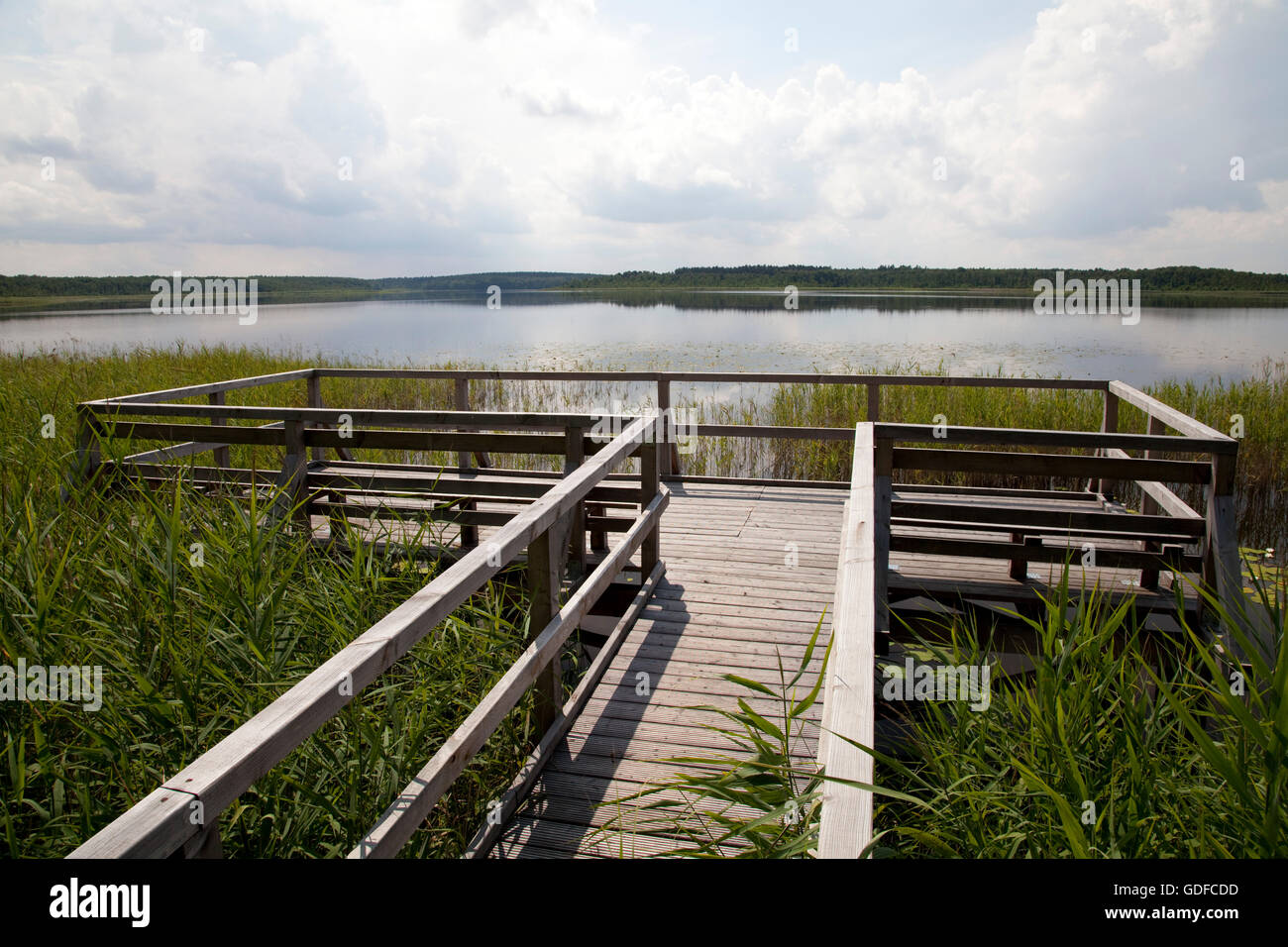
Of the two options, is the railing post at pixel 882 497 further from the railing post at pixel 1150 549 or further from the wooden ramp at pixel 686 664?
the railing post at pixel 1150 549

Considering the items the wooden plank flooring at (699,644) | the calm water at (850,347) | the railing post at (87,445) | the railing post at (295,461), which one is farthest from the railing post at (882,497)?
the calm water at (850,347)

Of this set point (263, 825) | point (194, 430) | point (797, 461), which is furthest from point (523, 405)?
point (263, 825)

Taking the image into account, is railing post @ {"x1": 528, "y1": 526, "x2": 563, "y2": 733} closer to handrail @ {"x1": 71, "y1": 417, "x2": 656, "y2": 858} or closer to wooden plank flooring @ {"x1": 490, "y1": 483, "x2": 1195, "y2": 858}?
wooden plank flooring @ {"x1": 490, "y1": 483, "x2": 1195, "y2": 858}

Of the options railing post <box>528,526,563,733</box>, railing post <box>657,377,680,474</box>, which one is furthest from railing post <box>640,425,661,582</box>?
railing post <box>657,377,680,474</box>

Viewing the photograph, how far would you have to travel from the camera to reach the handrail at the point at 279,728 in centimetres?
122

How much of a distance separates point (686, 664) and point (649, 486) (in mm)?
1335

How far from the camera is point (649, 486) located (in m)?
5.16

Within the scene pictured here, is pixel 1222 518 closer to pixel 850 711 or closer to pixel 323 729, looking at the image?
pixel 850 711

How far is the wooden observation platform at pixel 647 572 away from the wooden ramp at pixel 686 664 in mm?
15

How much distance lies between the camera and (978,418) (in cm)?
1113

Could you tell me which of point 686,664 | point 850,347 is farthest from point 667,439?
point 850,347

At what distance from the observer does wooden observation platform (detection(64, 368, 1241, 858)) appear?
1.79 metres

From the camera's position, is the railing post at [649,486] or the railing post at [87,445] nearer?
the railing post at [649,486]
